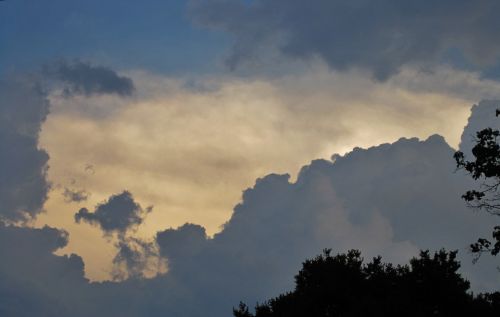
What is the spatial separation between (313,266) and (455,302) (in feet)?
63.7

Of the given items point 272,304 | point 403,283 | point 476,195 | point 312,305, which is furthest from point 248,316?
point 476,195

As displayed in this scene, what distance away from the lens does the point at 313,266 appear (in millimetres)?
71000

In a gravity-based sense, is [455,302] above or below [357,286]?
below

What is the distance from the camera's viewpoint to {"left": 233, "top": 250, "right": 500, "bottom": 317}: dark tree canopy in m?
53.6

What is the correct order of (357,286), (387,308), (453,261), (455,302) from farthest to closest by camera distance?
(357,286) < (453,261) < (455,302) < (387,308)

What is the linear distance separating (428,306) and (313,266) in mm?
18234

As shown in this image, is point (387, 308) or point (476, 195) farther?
point (387, 308)

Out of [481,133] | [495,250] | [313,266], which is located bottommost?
[495,250]

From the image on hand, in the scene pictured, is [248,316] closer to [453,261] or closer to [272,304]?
[272,304]

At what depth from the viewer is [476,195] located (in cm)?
2673

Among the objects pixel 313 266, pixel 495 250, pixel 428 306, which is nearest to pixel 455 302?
pixel 428 306

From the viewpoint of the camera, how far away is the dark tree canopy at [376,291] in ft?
176

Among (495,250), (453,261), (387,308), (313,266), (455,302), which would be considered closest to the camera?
(495,250)

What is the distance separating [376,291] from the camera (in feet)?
211
